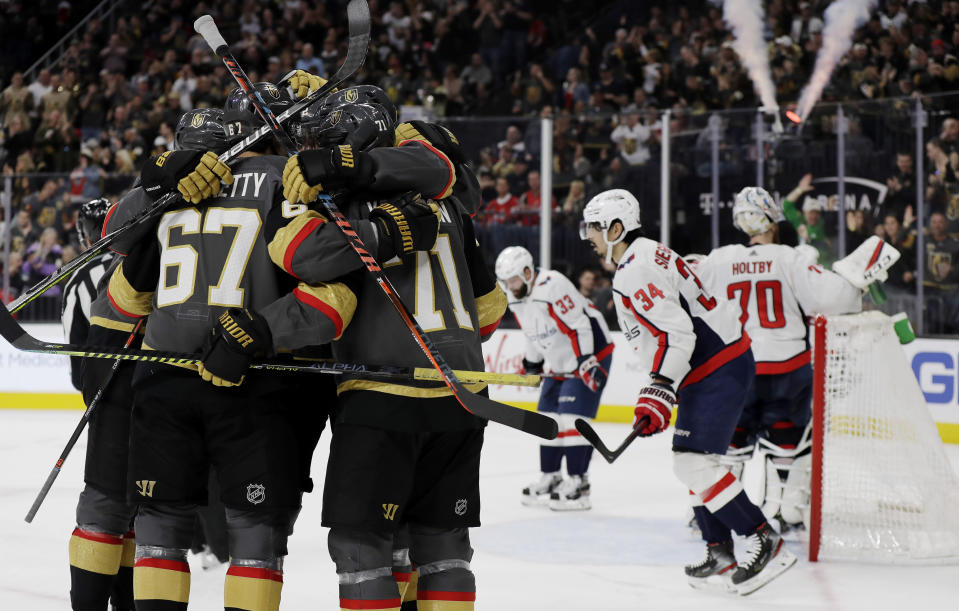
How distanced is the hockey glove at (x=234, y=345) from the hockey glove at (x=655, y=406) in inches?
56.7

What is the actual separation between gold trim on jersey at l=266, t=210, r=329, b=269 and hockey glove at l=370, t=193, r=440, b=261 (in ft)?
0.40

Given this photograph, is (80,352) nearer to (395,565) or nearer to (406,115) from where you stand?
(395,565)

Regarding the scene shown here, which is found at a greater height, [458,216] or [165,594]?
[458,216]

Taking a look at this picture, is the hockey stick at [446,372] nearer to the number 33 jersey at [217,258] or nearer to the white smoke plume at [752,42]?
the number 33 jersey at [217,258]

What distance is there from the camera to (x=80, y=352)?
2.35 m

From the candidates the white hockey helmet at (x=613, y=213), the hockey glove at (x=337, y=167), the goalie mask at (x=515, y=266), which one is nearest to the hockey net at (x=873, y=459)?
the white hockey helmet at (x=613, y=213)

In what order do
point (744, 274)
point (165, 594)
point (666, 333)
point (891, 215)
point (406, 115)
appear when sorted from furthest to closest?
point (406, 115) → point (891, 215) → point (744, 274) → point (666, 333) → point (165, 594)

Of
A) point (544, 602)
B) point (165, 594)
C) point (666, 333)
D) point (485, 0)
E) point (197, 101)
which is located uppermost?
point (485, 0)

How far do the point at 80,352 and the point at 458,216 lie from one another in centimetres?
84

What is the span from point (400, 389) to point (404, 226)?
316 millimetres

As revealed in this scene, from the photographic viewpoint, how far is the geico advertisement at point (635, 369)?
267 inches

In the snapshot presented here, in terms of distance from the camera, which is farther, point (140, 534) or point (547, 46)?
point (547, 46)

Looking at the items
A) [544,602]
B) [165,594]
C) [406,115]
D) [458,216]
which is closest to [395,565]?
[165,594]

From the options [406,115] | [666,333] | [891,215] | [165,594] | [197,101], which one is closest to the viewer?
[165,594]
